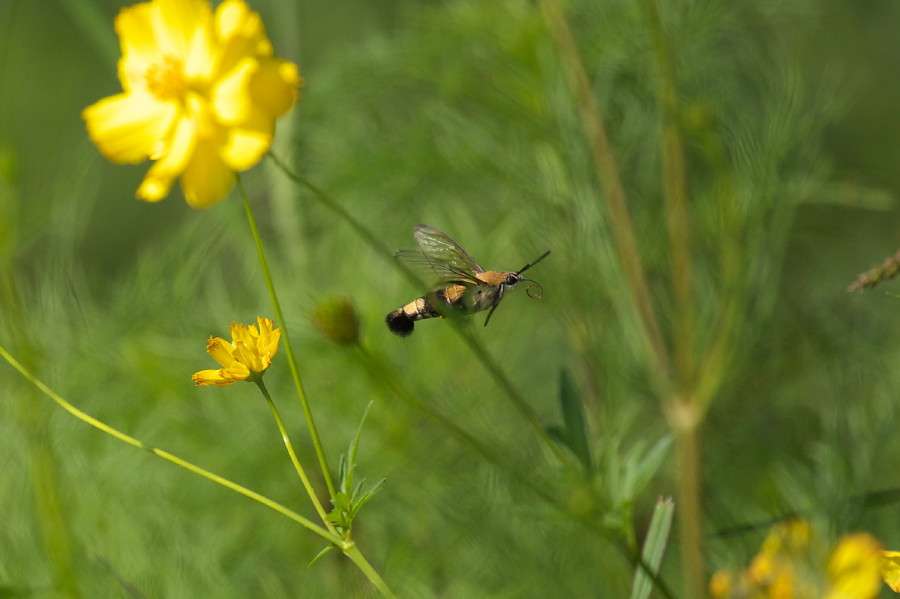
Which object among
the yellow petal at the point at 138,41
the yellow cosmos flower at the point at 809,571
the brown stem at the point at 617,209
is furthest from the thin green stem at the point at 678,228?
the yellow petal at the point at 138,41

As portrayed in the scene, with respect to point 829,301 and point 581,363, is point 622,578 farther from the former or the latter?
point 829,301

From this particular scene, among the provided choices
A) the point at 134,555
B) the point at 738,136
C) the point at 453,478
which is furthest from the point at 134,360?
the point at 738,136

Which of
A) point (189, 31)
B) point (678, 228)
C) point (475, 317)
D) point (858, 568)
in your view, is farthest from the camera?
point (475, 317)

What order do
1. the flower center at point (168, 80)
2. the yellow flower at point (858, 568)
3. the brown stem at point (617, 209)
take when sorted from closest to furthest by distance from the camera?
the yellow flower at point (858, 568), the flower center at point (168, 80), the brown stem at point (617, 209)

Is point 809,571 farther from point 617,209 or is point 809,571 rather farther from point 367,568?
point 617,209

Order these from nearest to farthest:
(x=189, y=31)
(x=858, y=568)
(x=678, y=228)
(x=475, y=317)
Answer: (x=858, y=568)
(x=189, y=31)
(x=678, y=228)
(x=475, y=317)

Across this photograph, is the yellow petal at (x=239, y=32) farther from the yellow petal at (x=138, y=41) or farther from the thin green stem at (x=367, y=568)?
the thin green stem at (x=367, y=568)

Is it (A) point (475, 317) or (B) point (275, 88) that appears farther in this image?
(A) point (475, 317)

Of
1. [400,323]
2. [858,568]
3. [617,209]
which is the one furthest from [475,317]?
[858,568]
